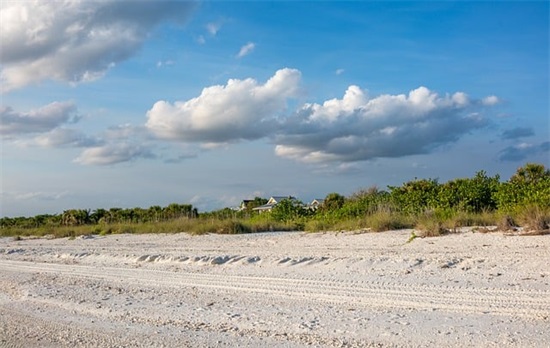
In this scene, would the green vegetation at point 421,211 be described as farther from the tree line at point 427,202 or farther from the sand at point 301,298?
the sand at point 301,298

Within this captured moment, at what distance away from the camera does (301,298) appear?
30.8 ft

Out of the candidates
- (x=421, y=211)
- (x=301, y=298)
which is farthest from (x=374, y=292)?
(x=421, y=211)

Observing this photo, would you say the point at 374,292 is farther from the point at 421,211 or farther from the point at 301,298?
the point at 421,211

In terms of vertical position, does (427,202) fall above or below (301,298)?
above

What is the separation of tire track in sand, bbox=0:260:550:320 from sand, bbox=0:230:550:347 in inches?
1.0

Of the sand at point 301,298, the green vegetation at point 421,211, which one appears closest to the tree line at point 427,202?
the green vegetation at point 421,211

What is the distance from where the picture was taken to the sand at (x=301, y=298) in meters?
7.17

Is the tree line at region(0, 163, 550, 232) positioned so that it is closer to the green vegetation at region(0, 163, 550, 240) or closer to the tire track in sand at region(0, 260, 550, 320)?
the green vegetation at region(0, 163, 550, 240)

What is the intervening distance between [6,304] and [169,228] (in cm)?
1661

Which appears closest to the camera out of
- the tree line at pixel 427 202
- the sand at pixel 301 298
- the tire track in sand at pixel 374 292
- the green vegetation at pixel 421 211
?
the sand at pixel 301 298

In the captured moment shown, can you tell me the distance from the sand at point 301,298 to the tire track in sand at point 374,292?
0.02m

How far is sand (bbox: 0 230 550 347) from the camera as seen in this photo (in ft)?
23.5

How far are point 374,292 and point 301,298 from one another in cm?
114

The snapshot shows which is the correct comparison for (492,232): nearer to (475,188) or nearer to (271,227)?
(475,188)
